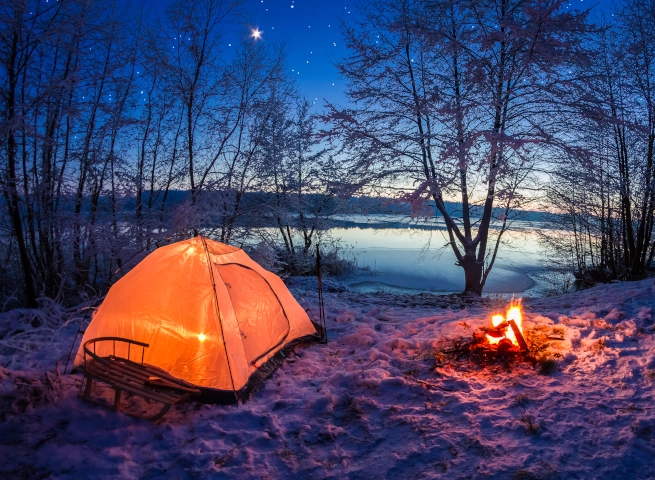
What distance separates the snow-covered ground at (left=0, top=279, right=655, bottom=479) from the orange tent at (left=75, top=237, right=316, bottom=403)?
1.21ft

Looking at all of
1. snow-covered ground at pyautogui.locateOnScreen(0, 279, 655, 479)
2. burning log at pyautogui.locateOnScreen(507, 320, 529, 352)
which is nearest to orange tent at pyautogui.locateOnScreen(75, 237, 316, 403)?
snow-covered ground at pyautogui.locateOnScreen(0, 279, 655, 479)

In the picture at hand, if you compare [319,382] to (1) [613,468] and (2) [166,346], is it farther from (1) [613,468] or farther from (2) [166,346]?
(1) [613,468]

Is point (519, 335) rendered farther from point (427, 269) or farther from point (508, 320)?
point (427, 269)

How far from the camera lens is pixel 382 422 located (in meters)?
3.84

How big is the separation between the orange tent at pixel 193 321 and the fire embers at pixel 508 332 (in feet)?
9.82

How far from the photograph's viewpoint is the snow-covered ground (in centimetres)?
312

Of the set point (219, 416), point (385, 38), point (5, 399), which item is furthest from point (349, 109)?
point (5, 399)

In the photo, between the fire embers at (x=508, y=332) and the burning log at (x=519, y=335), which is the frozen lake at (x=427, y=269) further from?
the burning log at (x=519, y=335)

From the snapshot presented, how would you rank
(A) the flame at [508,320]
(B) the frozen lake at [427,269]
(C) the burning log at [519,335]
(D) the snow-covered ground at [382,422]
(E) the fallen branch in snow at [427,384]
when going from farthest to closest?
(B) the frozen lake at [427,269] → (A) the flame at [508,320] → (C) the burning log at [519,335] → (E) the fallen branch in snow at [427,384] → (D) the snow-covered ground at [382,422]

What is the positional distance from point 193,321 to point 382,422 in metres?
2.48

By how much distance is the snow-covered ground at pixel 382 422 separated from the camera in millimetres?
3119

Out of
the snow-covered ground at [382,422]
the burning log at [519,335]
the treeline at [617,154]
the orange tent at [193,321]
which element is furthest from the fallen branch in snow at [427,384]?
the treeline at [617,154]

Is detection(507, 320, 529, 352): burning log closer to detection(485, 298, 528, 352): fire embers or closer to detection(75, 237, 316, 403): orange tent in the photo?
detection(485, 298, 528, 352): fire embers

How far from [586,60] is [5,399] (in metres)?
10.2
